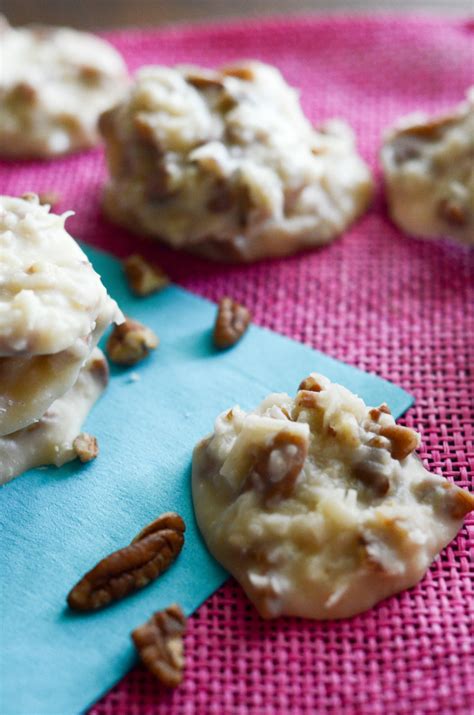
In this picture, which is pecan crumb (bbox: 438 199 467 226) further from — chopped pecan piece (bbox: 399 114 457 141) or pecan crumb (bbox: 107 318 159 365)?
pecan crumb (bbox: 107 318 159 365)

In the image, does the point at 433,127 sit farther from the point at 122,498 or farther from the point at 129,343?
the point at 122,498

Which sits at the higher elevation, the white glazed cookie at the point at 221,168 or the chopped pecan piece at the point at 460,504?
the white glazed cookie at the point at 221,168

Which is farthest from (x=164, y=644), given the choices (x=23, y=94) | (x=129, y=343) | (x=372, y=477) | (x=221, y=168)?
(x=23, y=94)

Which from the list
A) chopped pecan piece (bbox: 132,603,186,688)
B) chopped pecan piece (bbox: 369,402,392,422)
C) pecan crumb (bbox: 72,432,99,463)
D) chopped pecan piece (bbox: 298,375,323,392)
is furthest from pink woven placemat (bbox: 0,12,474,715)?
pecan crumb (bbox: 72,432,99,463)

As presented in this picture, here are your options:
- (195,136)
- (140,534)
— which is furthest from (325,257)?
(140,534)

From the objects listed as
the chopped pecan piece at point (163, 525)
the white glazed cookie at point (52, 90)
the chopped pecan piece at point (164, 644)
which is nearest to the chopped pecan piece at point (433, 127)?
the white glazed cookie at point (52, 90)

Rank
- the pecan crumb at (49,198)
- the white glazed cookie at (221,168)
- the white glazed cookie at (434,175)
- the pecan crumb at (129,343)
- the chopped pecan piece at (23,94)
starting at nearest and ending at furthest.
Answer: the pecan crumb at (129,343)
the white glazed cookie at (221,168)
the white glazed cookie at (434,175)
the pecan crumb at (49,198)
the chopped pecan piece at (23,94)

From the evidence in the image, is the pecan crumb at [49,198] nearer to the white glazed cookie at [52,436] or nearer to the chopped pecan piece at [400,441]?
the white glazed cookie at [52,436]

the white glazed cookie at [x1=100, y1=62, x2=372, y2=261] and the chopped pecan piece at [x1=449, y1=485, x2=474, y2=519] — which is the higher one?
the white glazed cookie at [x1=100, y1=62, x2=372, y2=261]
